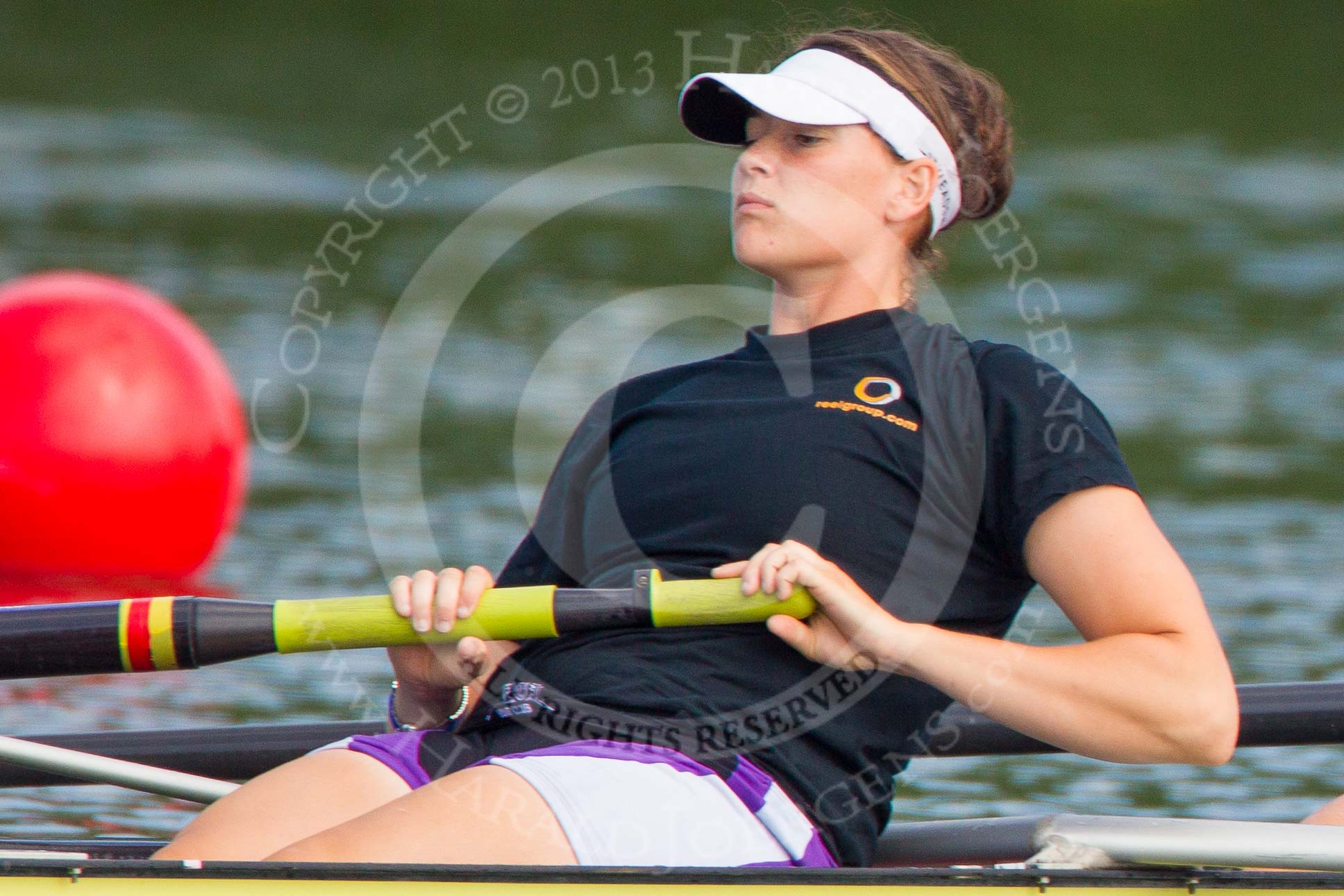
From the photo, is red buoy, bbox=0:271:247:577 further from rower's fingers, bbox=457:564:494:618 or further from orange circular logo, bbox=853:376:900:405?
orange circular logo, bbox=853:376:900:405

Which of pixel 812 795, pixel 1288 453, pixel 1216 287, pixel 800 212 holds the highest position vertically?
pixel 1216 287

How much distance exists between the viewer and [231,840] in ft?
6.46

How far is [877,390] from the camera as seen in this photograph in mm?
2100

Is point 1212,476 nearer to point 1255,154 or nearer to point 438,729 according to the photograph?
point 438,729

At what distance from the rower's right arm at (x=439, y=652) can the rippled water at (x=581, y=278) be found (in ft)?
3.81

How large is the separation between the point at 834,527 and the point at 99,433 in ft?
8.76

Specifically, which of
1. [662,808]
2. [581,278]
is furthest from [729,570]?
[581,278]

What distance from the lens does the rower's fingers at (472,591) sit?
1998 millimetres

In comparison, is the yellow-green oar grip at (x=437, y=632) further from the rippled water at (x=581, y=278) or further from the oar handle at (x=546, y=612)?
the rippled water at (x=581, y=278)

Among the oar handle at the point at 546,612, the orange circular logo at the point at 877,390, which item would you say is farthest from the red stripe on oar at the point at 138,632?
the orange circular logo at the point at 877,390

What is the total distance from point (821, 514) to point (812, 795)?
11.7 inches

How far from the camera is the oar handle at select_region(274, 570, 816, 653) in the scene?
193cm

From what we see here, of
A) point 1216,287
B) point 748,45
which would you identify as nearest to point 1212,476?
point 1216,287

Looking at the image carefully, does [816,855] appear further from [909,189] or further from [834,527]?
[909,189]
